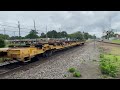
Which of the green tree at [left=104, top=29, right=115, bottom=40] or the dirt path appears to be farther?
the green tree at [left=104, top=29, right=115, bottom=40]

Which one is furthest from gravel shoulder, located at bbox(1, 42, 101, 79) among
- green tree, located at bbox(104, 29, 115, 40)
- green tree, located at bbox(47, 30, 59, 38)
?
green tree, located at bbox(104, 29, 115, 40)

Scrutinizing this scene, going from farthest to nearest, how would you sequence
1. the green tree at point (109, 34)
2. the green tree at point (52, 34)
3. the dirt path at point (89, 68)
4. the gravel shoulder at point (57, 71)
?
the green tree at point (109, 34)
the green tree at point (52, 34)
the dirt path at point (89, 68)
the gravel shoulder at point (57, 71)

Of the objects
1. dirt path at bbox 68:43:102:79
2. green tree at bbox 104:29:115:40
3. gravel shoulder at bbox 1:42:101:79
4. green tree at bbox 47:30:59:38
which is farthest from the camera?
green tree at bbox 104:29:115:40

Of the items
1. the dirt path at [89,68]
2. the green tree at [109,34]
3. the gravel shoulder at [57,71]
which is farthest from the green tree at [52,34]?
the gravel shoulder at [57,71]

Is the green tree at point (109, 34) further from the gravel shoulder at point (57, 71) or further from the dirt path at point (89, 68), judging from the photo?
the gravel shoulder at point (57, 71)

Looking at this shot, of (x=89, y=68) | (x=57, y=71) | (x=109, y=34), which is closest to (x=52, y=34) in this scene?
(x=89, y=68)

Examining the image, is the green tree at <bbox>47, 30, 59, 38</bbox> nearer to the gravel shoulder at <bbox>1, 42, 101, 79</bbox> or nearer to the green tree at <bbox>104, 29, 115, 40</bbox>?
the green tree at <bbox>104, 29, 115, 40</bbox>

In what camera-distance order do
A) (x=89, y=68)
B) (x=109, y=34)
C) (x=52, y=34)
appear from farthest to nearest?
1. (x=109, y=34)
2. (x=52, y=34)
3. (x=89, y=68)

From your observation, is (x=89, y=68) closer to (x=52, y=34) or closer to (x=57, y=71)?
(x=57, y=71)
